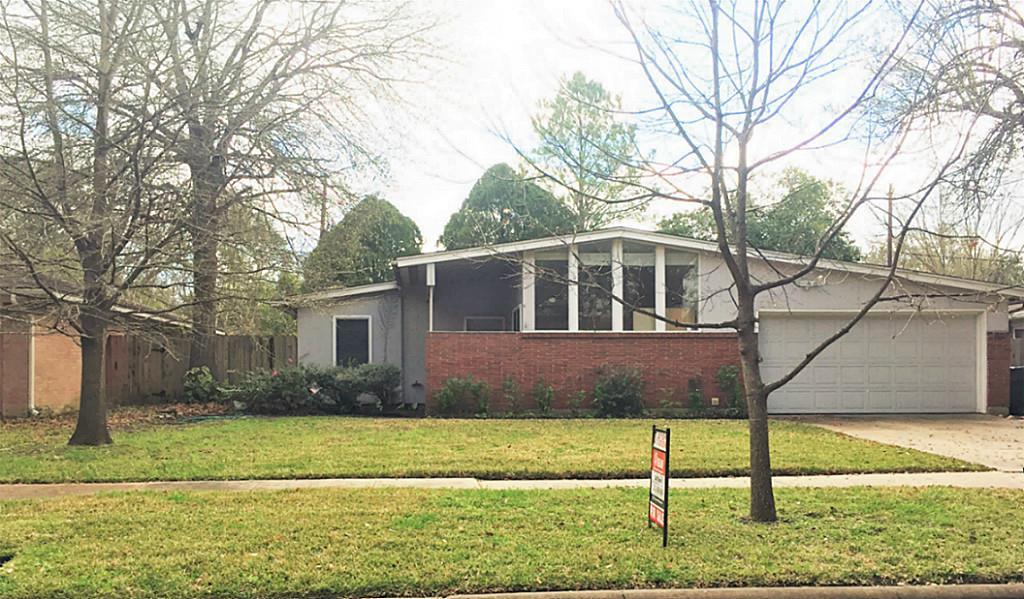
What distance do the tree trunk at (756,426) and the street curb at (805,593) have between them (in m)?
1.66

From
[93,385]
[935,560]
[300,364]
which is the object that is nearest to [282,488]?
[93,385]

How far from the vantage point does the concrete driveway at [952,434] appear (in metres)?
11.6

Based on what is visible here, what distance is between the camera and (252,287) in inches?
598

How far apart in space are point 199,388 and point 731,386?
45.1 ft

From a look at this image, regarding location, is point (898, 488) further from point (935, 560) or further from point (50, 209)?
point (50, 209)

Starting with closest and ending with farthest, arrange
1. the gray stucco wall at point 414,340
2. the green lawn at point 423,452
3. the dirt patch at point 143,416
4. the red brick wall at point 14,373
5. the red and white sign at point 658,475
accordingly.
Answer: the red and white sign at point 658,475 < the green lawn at point 423,452 < the dirt patch at point 143,416 < the red brick wall at point 14,373 < the gray stucco wall at point 414,340

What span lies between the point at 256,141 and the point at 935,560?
40.8 feet

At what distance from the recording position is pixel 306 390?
61.4 ft

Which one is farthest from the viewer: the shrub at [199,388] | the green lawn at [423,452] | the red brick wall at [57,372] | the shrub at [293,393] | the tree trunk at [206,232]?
the shrub at [199,388]

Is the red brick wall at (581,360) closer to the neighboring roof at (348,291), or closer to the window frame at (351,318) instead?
the neighboring roof at (348,291)

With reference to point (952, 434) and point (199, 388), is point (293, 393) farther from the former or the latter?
point (952, 434)

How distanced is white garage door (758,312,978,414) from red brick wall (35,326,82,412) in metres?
16.1

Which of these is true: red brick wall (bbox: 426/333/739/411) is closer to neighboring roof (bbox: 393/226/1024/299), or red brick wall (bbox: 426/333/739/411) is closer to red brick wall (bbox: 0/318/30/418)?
neighboring roof (bbox: 393/226/1024/299)

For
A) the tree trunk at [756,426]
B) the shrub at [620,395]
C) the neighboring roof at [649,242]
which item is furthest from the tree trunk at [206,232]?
the shrub at [620,395]
